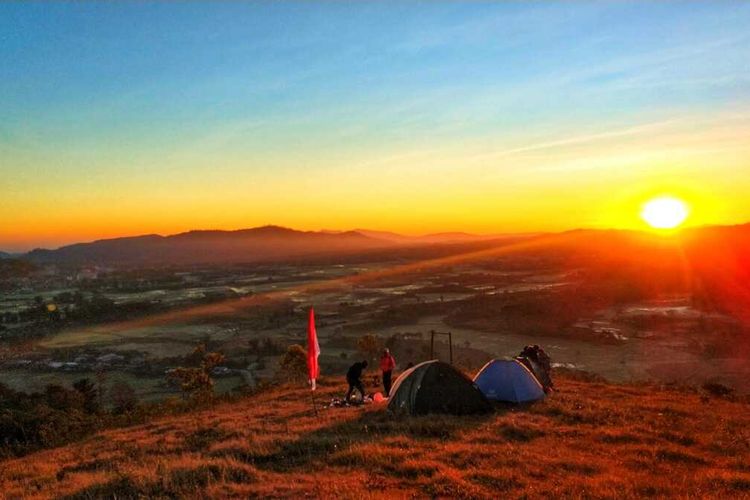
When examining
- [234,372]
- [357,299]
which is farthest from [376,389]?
[357,299]

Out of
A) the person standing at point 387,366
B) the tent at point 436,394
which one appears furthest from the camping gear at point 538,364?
the person standing at point 387,366

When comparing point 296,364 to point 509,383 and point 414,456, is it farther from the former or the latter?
point 414,456

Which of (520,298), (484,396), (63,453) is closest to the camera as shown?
(63,453)

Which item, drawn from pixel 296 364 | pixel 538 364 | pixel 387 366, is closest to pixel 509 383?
pixel 538 364

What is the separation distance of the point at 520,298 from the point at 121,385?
4681 cm

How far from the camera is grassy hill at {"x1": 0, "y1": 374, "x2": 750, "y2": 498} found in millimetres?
8859

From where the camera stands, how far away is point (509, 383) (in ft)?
53.7

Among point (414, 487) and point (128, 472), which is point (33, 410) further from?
point (414, 487)

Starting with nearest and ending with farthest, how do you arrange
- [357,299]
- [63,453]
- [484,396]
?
[63,453] < [484,396] < [357,299]

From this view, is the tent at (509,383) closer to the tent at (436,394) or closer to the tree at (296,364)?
the tent at (436,394)

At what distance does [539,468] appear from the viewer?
9.92 meters

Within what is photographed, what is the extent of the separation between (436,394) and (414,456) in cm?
Answer: 422

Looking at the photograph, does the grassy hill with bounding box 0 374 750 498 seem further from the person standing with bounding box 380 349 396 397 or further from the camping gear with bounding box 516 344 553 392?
the person standing with bounding box 380 349 396 397

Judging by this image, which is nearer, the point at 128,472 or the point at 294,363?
the point at 128,472
